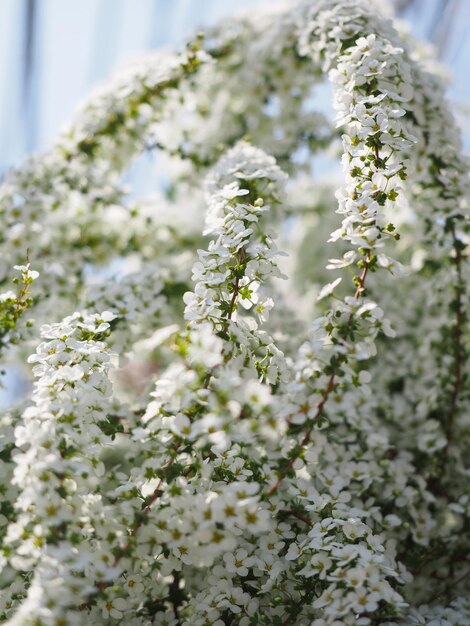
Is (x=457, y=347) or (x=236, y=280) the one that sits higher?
(x=457, y=347)

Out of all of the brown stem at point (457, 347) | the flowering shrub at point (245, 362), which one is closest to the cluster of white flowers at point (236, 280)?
the flowering shrub at point (245, 362)

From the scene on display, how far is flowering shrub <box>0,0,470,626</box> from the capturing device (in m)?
1.05

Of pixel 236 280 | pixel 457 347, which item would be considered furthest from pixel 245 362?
pixel 457 347

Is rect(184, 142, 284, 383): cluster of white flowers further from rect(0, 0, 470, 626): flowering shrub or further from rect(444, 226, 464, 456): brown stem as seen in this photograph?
rect(444, 226, 464, 456): brown stem

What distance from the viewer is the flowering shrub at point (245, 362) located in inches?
41.4

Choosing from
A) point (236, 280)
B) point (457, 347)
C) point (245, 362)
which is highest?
point (457, 347)

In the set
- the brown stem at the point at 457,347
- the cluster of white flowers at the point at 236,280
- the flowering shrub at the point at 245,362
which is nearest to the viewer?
the flowering shrub at the point at 245,362

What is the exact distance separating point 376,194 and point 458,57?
262cm

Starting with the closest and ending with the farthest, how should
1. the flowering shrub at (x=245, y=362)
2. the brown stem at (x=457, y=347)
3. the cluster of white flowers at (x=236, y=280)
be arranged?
the flowering shrub at (x=245, y=362) < the cluster of white flowers at (x=236, y=280) < the brown stem at (x=457, y=347)

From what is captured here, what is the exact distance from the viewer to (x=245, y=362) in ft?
3.97

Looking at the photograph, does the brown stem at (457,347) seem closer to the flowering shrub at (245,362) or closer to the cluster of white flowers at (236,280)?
the flowering shrub at (245,362)

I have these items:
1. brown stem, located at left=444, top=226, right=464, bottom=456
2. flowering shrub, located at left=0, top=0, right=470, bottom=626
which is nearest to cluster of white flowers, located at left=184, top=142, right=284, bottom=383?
flowering shrub, located at left=0, top=0, right=470, bottom=626

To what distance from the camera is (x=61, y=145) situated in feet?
6.84

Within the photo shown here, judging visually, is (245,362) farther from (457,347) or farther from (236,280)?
(457,347)
